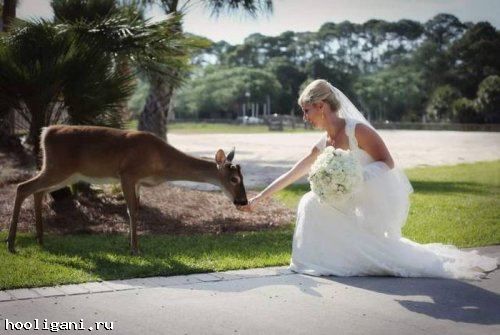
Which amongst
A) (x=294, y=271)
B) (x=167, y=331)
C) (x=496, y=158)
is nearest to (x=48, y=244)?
(x=294, y=271)

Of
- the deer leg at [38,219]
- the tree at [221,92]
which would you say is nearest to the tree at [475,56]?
the deer leg at [38,219]

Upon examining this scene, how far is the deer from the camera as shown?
7.03 metres

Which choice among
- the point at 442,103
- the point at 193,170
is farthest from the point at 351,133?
the point at 442,103

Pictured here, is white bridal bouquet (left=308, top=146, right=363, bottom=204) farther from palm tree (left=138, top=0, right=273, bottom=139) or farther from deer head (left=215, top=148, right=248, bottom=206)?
palm tree (left=138, top=0, right=273, bottom=139)

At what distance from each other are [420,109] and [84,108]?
71.2 ft

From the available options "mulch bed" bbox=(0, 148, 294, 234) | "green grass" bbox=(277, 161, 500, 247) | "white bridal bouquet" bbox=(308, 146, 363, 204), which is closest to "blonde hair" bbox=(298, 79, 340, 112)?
"white bridal bouquet" bbox=(308, 146, 363, 204)

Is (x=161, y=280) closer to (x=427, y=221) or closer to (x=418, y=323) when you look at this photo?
(x=418, y=323)

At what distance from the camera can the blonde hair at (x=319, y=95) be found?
20.2 feet

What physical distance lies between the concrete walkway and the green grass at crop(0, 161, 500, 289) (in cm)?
35

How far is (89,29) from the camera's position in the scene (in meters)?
9.16

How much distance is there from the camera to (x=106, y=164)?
7109 mm

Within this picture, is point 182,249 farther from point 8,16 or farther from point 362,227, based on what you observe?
point 8,16

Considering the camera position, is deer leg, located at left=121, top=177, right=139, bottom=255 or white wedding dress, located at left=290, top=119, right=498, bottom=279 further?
deer leg, located at left=121, top=177, right=139, bottom=255

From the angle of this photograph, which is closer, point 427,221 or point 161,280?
point 161,280
